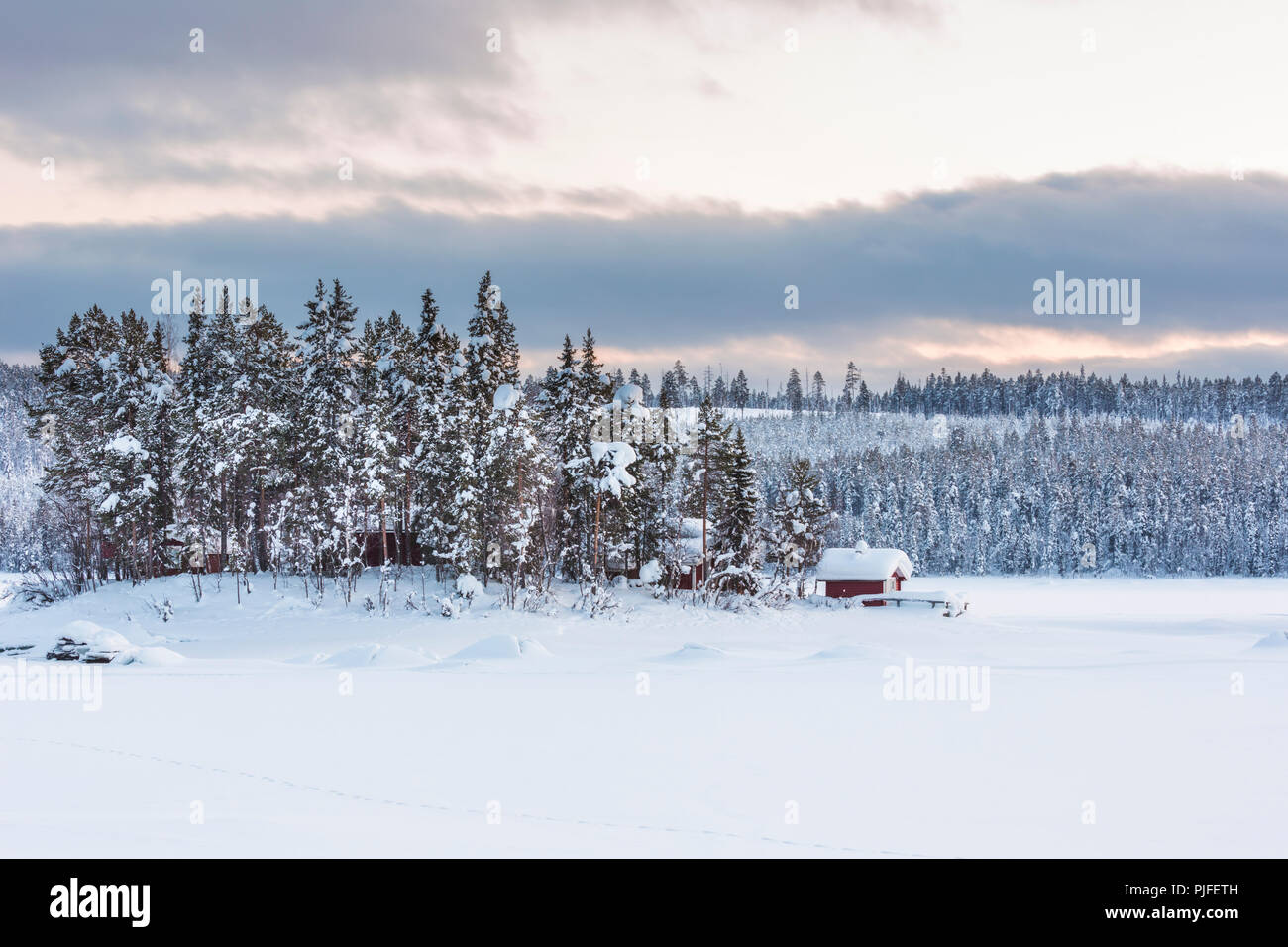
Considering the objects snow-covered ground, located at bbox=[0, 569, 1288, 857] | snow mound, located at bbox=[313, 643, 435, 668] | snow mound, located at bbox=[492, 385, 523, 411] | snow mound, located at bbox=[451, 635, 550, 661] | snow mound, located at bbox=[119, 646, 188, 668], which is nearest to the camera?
snow-covered ground, located at bbox=[0, 569, 1288, 857]

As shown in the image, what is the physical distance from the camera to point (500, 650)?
30.5 m

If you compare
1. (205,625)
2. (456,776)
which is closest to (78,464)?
(205,625)

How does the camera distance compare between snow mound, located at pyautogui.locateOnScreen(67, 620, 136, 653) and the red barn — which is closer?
snow mound, located at pyautogui.locateOnScreen(67, 620, 136, 653)

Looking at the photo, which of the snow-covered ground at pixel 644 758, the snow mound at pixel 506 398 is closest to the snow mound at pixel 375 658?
the snow-covered ground at pixel 644 758

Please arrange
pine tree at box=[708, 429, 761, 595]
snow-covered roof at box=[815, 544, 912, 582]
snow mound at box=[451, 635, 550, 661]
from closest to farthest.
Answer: snow mound at box=[451, 635, 550, 661] → pine tree at box=[708, 429, 761, 595] → snow-covered roof at box=[815, 544, 912, 582]

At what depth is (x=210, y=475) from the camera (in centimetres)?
5144

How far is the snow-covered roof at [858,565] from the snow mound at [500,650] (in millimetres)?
39719

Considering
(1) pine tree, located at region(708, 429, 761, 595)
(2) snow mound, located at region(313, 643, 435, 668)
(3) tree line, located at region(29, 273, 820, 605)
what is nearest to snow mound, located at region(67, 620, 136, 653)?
(2) snow mound, located at region(313, 643, 435, 668)

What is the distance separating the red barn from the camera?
6544cm

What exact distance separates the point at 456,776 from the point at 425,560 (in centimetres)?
3937

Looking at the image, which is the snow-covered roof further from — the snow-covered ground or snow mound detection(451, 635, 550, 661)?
snow mound detection(451, 635, 550, 661)

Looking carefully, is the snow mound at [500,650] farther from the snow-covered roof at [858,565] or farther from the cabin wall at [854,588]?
the snow-covered roof at [858,565]

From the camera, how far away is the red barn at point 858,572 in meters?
65.4

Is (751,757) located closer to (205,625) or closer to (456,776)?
(456,776)
